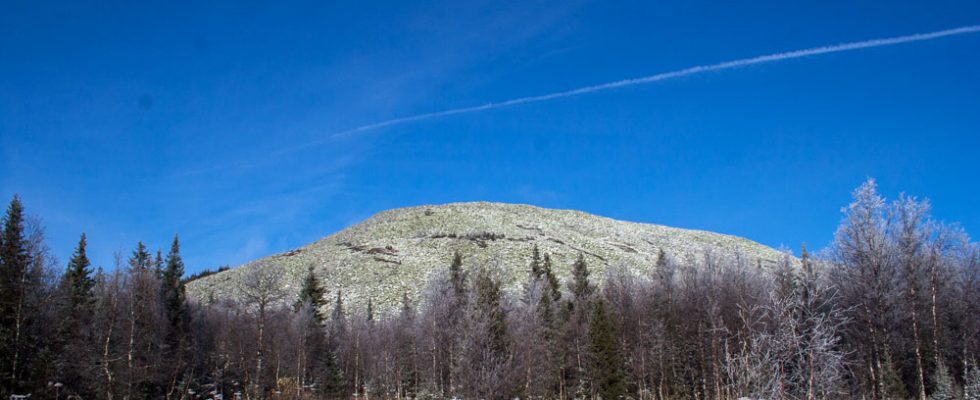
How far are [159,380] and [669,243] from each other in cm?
11670

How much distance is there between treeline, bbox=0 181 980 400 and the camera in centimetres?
2955

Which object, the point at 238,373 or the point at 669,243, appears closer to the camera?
the point at 238,373

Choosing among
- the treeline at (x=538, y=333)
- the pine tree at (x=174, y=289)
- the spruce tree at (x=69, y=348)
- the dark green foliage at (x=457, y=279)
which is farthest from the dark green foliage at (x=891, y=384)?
the pine tree at (x=174, y=289)

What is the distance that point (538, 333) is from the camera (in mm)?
41281

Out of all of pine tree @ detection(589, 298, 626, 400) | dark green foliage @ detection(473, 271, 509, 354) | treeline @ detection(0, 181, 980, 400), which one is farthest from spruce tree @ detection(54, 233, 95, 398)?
pine tree @ detection(589, 298, 626, 400)

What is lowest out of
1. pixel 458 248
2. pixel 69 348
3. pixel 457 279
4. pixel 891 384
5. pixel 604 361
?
pixel 891 384

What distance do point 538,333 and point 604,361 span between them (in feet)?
20.8

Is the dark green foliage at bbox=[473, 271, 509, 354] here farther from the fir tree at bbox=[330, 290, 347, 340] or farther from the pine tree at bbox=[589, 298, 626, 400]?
the fir tree at bbox=[330, 290, 347, 340]

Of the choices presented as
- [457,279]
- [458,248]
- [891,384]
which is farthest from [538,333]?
[458,248]

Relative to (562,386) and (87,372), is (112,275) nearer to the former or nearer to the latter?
(87,372)

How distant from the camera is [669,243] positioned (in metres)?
140

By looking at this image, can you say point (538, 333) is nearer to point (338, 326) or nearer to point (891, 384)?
point (891, 384)

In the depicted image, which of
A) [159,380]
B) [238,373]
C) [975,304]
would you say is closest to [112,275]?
[159,380]

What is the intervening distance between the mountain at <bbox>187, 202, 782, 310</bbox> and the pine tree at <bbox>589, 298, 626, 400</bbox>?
2666 cm
